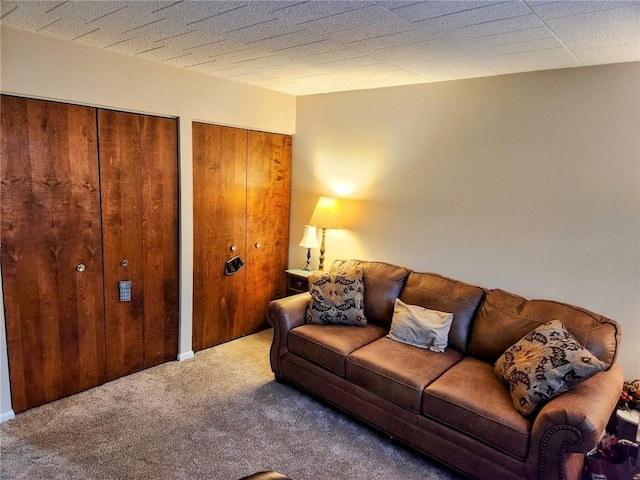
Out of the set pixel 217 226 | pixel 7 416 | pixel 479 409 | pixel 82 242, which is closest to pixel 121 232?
pixel 82 242

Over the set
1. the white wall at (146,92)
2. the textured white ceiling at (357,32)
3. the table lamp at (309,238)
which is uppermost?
the textured white ceiling at (357,32)

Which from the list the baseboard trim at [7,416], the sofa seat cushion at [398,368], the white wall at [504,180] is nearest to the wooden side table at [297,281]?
the white wall at [504,180]

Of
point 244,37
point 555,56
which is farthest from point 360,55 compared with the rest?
point 555,56

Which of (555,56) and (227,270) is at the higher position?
(555,56)

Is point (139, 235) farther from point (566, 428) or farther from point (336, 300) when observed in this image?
point (566, 428)

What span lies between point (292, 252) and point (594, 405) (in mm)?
3044

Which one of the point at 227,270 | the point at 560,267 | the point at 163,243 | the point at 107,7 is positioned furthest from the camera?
the point at 227,270

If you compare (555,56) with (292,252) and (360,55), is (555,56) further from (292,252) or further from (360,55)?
(292,252)

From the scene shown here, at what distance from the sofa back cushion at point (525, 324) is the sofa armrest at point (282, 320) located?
1283 millimetres

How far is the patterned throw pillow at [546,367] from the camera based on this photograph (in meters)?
2.13

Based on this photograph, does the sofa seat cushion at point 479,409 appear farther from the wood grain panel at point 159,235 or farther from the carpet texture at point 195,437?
the wood grain panel at point 159,235

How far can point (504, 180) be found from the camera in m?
3.04

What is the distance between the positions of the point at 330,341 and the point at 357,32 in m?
1.97

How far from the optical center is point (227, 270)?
3.91 metres
